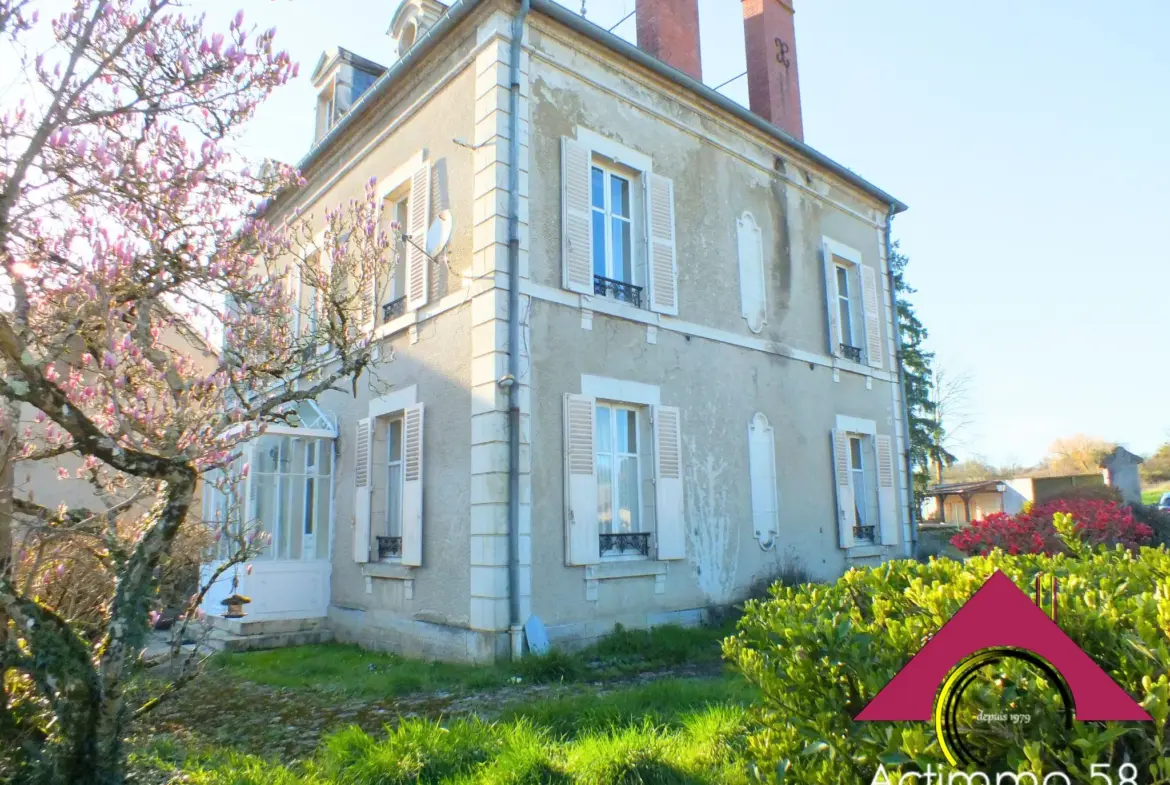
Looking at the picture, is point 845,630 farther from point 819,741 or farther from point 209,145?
point 209,145

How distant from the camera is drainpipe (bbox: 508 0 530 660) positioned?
23.1 ft

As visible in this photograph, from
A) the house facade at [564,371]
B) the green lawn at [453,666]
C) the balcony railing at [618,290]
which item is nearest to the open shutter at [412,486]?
the house facade at [564,371]

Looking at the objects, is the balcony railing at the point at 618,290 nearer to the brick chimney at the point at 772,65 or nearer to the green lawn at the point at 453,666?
the green lawn at the point at 453,666

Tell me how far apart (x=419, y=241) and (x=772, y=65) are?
21.5 ft

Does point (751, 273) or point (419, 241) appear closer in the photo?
point (419, 241)

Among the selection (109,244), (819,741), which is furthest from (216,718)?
(819,741)

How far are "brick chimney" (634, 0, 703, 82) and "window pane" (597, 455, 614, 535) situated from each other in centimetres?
545

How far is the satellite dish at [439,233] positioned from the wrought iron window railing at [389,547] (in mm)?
3153

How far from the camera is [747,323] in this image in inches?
399

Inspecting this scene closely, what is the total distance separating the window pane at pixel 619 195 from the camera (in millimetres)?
9039

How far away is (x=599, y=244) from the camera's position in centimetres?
874

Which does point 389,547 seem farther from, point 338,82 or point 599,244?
point 338,82
